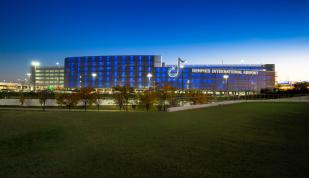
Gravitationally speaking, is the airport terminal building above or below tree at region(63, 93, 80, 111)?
above

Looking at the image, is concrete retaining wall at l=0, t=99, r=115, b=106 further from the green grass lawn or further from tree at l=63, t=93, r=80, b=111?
the green grass lawn

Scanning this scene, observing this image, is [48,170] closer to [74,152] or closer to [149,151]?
[74,152]

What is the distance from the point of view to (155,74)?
117m

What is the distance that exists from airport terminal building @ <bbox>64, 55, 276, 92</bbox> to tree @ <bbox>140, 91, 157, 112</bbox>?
78.9 metres

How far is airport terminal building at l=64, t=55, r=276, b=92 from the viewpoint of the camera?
4454 inches

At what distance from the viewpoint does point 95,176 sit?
579 centimetres

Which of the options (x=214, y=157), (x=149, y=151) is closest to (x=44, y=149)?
(x=149, y=151)

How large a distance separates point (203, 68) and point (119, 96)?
8921 centimetres

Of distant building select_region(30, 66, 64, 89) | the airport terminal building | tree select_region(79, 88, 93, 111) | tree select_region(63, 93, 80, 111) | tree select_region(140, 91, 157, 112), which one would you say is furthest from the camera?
distant building select_region(30, 66, 64, 89)

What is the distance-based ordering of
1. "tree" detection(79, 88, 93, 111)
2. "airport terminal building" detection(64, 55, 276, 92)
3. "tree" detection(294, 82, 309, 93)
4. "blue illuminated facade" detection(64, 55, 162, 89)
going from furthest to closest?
"blue illuminated facade" detection(64, 55, 162, 89)
"airport terminal building" detection(64, 55, 276, 92)
"tree" detection(294, 82, 309, 93)
"tree" detection(79, 88, 93, 111)

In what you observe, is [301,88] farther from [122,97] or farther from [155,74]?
[122,97]

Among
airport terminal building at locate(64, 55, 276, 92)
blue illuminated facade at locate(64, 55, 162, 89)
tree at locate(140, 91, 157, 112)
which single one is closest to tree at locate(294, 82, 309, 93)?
airport terminal building at locate(64, 55, 276, 92)

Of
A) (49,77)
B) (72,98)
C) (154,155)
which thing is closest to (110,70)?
(49,77)

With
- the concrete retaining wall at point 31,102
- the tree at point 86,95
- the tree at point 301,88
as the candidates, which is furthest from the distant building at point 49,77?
the tree at point 86,95
